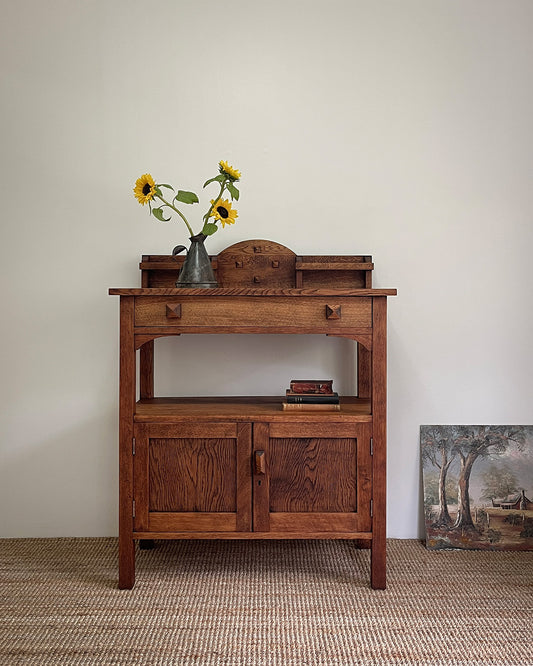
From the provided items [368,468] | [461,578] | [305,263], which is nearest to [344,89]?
[305,263]

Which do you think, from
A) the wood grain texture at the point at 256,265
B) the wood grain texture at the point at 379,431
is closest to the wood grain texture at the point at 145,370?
the wood grain texture at the point at 256,265

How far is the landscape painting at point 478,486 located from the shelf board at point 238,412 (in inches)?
18.8

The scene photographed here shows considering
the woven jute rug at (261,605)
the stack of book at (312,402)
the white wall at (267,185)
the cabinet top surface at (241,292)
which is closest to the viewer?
the woven jute rug at (261,605)

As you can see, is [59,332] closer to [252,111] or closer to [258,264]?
[258,264]

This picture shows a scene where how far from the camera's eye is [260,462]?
1971mm

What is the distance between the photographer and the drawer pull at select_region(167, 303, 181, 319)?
1.96m

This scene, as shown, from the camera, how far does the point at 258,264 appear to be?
2.40m

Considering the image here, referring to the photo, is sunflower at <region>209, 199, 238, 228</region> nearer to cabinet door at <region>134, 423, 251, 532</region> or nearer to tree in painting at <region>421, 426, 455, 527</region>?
cabinet door at <region>134, 423, 251, 532</region>

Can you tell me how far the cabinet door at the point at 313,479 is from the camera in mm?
2002

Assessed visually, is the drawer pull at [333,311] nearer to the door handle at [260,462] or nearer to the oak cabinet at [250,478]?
the oak cabinet at [250,478]

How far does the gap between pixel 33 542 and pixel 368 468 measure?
4.51 ft

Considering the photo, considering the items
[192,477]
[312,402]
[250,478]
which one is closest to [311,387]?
[312,402]

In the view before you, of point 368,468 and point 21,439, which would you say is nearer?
point 368,468

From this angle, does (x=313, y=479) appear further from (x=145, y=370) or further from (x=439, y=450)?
(x=145, y=370)
